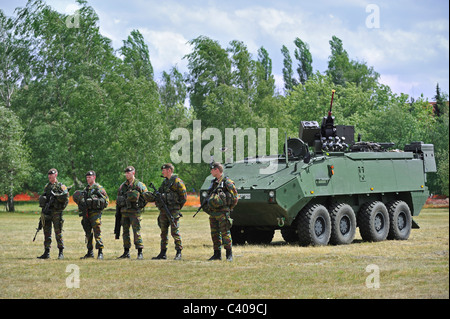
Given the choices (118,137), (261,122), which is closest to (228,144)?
(261,122)

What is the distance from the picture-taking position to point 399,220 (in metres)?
18.1

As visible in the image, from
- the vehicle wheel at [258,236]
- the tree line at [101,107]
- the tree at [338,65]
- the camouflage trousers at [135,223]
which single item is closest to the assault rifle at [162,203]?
the camouflage trousers at [135,223]

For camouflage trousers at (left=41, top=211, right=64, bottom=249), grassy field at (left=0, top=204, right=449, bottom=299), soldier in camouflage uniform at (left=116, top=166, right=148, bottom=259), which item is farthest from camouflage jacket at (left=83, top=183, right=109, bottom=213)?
grassy field at (left=0, top=204, right=449, bottom=299)

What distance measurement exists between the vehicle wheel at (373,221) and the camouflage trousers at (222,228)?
199 inches

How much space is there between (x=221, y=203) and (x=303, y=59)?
200 ft

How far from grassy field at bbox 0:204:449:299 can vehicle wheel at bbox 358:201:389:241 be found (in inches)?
27.9

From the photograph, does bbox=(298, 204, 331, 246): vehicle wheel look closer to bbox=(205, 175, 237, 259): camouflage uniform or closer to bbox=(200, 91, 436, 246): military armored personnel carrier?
bbox=(200, 91, 436, 246): military armored personnel carrier

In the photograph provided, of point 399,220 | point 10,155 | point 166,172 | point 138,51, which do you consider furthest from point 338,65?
point 166,172

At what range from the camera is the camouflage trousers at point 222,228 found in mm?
12734

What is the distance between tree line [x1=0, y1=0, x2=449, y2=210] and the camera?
3922cm

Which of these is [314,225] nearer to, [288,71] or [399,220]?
[399,220]
